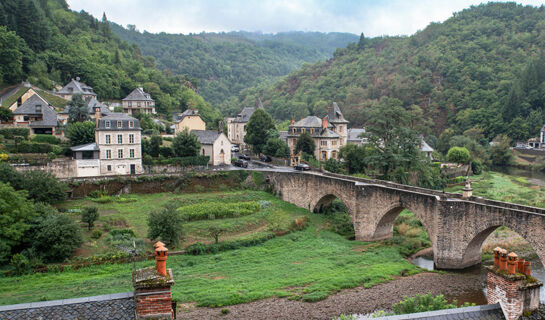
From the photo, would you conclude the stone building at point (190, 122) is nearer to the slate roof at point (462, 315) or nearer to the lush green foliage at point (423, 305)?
the lush green foliage at point (423, 305)

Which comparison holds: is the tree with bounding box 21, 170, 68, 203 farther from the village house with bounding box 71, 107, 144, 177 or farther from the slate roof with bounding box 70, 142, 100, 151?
the slate roof with bounding box 70, 142, 100, 151

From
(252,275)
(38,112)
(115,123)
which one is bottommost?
(252,275)

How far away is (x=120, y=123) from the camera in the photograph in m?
50.8

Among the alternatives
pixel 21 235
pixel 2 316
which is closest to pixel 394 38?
pixel 21 235

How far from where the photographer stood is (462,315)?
12.5 metres

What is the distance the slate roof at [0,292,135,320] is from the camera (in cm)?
1160

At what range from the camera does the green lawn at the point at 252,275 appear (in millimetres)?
26359

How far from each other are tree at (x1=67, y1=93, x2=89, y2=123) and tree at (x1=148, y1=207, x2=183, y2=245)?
105 feet

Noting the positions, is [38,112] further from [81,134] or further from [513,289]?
[513,289]

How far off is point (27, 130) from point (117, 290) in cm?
3634

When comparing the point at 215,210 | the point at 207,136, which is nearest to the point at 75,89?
the point at 207,136

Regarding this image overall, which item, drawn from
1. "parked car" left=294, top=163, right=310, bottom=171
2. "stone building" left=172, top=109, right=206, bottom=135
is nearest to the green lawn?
"parked car" left=294, top=163, right=310, bottom=171

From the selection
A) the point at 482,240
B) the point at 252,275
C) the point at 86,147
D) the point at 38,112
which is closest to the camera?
the point at 252,275

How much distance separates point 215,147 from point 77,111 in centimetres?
1978
